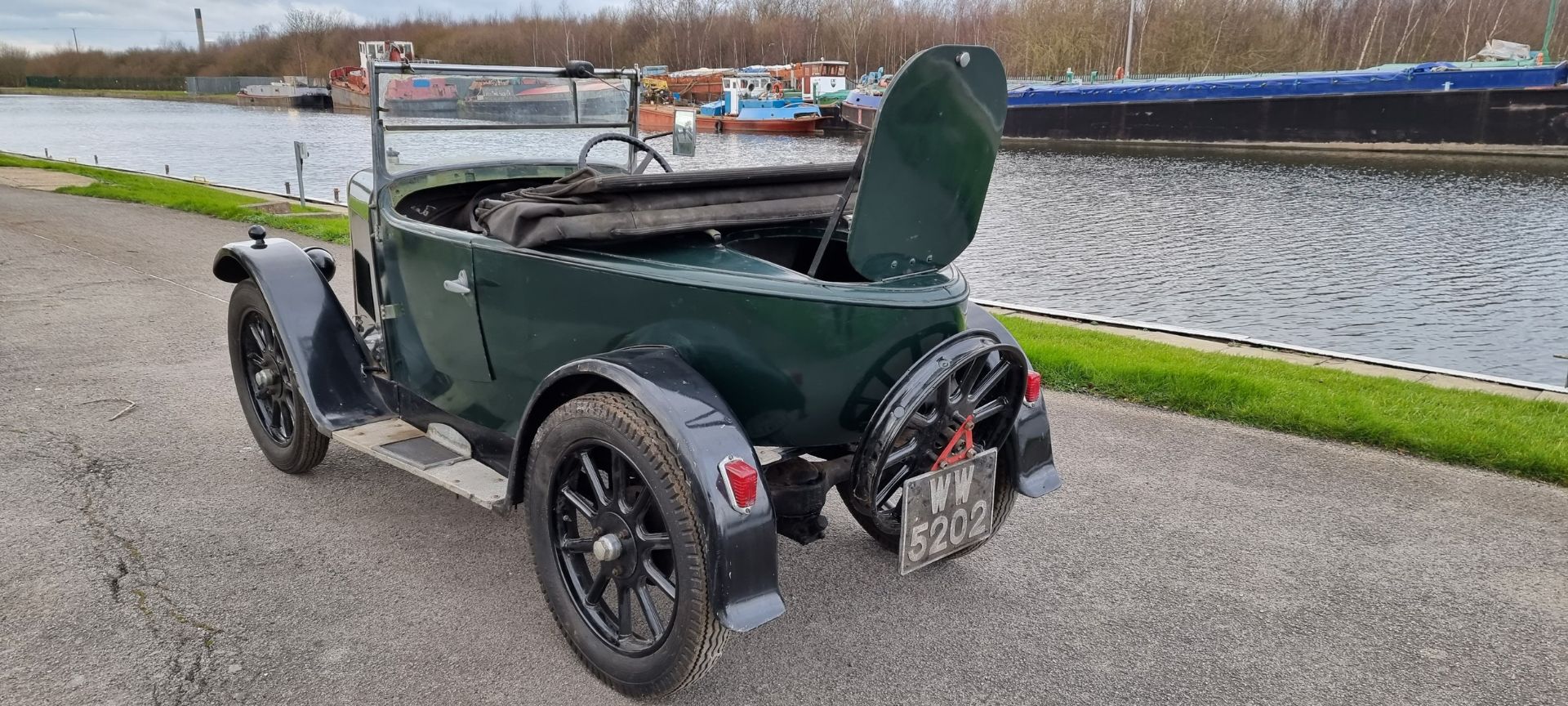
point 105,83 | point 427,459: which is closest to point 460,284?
point 427,459

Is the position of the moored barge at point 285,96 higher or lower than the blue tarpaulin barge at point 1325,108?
higher

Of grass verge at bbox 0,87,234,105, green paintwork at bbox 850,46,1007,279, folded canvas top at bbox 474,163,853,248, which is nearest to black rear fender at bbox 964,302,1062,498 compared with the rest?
green paintwork at bbox 850,46,1007,279

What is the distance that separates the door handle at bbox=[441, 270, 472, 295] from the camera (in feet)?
10.5

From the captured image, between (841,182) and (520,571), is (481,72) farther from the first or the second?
(520,571)

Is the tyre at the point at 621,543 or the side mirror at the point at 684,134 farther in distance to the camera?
the side mirror at the point at 684,134

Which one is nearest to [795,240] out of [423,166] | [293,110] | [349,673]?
[423,166]

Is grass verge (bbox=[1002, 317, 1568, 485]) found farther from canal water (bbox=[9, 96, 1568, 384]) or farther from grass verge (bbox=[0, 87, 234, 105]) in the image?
grass verge (bbox=[0, 87, 234, 105])

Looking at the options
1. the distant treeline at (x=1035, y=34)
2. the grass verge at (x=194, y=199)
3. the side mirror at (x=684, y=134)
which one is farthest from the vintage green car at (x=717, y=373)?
the distant treeline at (x=1035, y=34)

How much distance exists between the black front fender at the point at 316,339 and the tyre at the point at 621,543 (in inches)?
54.7

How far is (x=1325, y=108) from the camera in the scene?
32.4m

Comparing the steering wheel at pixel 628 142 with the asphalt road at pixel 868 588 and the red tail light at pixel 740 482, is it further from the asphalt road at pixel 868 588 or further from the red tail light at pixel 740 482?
the red tail light at pixel 740 482

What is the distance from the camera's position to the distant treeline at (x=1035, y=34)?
46.1 m

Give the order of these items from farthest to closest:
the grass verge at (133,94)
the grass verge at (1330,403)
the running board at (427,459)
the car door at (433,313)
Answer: the grass verge at (133,94)
the grass verge at (1330,403)
the car door at (433,313)
the running board at (427,459)

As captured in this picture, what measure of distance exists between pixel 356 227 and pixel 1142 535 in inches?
135
